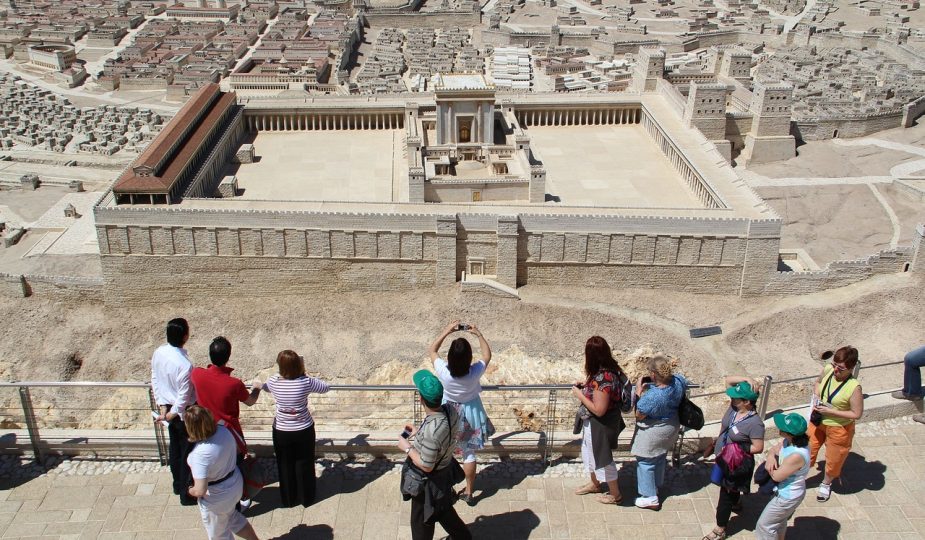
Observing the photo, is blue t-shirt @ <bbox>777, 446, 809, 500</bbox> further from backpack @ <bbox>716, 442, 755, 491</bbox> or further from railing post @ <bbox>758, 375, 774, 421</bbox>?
railing post @ <bbox>758, 375, 774, 421</bbox>

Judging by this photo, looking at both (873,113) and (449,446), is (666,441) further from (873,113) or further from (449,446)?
(873,113)

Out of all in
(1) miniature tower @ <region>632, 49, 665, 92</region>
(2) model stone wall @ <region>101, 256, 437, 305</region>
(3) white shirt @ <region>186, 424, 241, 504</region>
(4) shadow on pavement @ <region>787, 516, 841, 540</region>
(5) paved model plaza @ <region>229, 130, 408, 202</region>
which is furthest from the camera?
(1) miniature tower @ <region>632, 49, 665, 92</region>

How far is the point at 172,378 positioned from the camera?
41.5 feet

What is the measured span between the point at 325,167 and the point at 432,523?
3822 cm

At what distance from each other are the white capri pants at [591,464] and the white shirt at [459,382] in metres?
2.01

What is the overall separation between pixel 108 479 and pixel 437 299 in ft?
84.1

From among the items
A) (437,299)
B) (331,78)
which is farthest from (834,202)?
→ (331,78)

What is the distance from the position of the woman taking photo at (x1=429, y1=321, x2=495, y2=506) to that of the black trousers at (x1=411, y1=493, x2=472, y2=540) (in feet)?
4.20

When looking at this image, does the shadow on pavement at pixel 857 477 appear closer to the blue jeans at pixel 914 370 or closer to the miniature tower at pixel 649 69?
the blue jeans at pixel 914 370

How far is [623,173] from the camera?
47281 millimetres

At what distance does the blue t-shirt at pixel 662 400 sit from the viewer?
12688 mm

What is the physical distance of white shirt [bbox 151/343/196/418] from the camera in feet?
41.2

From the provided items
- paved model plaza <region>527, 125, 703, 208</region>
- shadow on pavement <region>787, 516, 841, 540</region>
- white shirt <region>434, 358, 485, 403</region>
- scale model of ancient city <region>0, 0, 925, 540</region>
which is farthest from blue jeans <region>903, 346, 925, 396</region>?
paved model plaza <region>527, 125, 703, 208</region>

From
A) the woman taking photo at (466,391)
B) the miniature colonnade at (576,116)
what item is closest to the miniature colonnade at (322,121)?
the miniature colonnade at (576,116)
